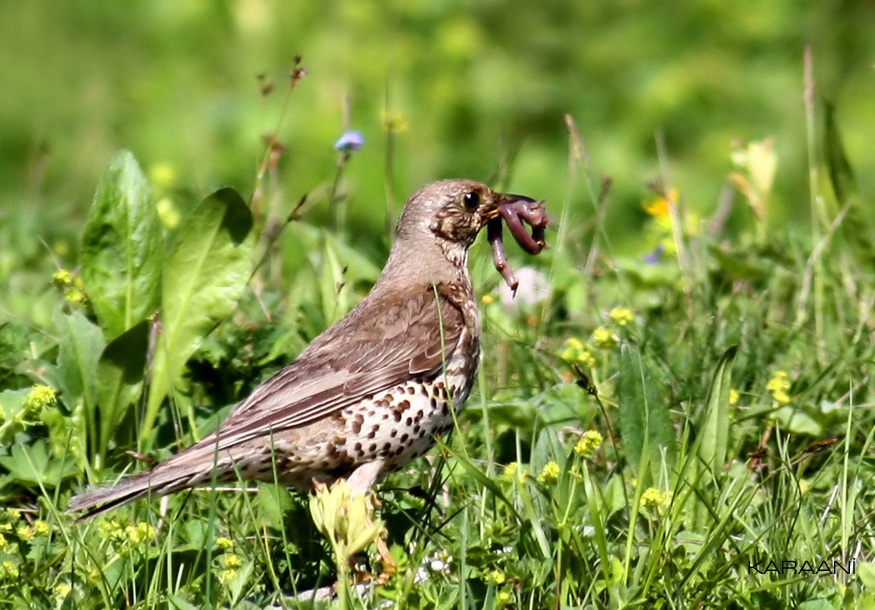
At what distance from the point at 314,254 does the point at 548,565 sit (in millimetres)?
2797

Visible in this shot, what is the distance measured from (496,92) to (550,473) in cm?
732

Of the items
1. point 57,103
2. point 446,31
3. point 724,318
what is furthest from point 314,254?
point 57,103

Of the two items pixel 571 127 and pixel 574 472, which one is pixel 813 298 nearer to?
pixel 571 127

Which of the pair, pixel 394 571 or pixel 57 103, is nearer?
pixel 394 571

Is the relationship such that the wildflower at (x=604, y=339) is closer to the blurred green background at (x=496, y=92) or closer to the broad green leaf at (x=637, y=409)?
the broad green leaf at (x=637, y=409)

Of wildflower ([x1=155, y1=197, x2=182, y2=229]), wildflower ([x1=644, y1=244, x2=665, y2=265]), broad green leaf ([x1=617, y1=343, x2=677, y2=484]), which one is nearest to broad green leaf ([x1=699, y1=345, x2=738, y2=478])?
broad green leaf ([x1=617, y1=343, x2=677, y2=484])

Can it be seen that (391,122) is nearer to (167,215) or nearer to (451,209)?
(451,209)

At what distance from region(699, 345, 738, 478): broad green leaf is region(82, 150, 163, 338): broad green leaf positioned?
5.98 feet

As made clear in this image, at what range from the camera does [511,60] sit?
36.2 ft

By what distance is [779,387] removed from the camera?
15.3 ft

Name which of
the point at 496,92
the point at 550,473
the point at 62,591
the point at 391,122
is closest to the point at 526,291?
the point at 391,122

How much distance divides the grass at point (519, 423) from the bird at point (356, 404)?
126 millimetres

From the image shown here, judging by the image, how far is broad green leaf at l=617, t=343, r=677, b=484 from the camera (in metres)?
4.19

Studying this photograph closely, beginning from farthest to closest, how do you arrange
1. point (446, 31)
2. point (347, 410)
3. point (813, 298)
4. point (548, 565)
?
1. point (446, 31)
2. point (813, 298)
3. point (347, 410)
4. point (548, 565)
